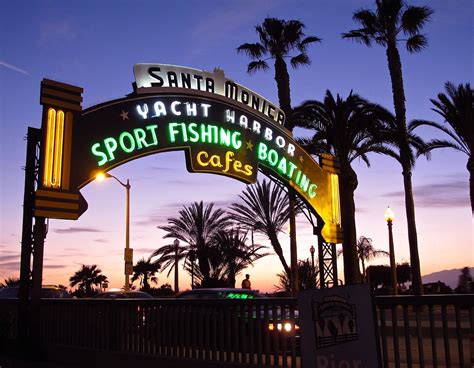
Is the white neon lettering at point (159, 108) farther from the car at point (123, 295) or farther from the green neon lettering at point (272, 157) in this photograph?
the car at point (123, 295)

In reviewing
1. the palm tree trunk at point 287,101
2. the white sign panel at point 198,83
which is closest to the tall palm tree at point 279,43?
the palm tree trunk at point 287,101

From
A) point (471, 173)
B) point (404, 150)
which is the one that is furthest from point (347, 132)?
point (471, 173)

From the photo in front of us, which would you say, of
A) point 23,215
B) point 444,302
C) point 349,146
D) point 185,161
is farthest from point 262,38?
point 444,302

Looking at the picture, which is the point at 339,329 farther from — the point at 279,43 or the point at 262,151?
the point at 279,43

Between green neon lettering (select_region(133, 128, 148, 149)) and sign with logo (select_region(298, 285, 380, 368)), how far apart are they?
6.51m

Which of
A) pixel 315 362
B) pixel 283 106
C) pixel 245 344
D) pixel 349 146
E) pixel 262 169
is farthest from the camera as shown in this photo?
pixel 283 106

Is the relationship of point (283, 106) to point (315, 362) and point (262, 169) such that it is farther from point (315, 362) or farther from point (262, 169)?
point (315, 362)

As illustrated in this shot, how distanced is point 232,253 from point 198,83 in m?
25.9

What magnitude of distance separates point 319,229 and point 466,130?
13.4 meters

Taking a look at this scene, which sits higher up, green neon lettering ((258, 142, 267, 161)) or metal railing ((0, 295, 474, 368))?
green neon lettering ((258, 142, 267, 161))

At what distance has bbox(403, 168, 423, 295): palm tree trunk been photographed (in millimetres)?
27719

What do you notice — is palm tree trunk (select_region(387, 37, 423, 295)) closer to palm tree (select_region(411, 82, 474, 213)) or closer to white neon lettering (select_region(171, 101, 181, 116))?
palm tree (select_region(411, 82, 474, 213))

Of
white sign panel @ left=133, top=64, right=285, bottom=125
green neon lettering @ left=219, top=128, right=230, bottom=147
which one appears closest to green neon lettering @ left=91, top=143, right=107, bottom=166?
white sign panel @ left=133, top=64, right=285, bottom=125

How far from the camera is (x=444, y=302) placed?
6.76 metres
